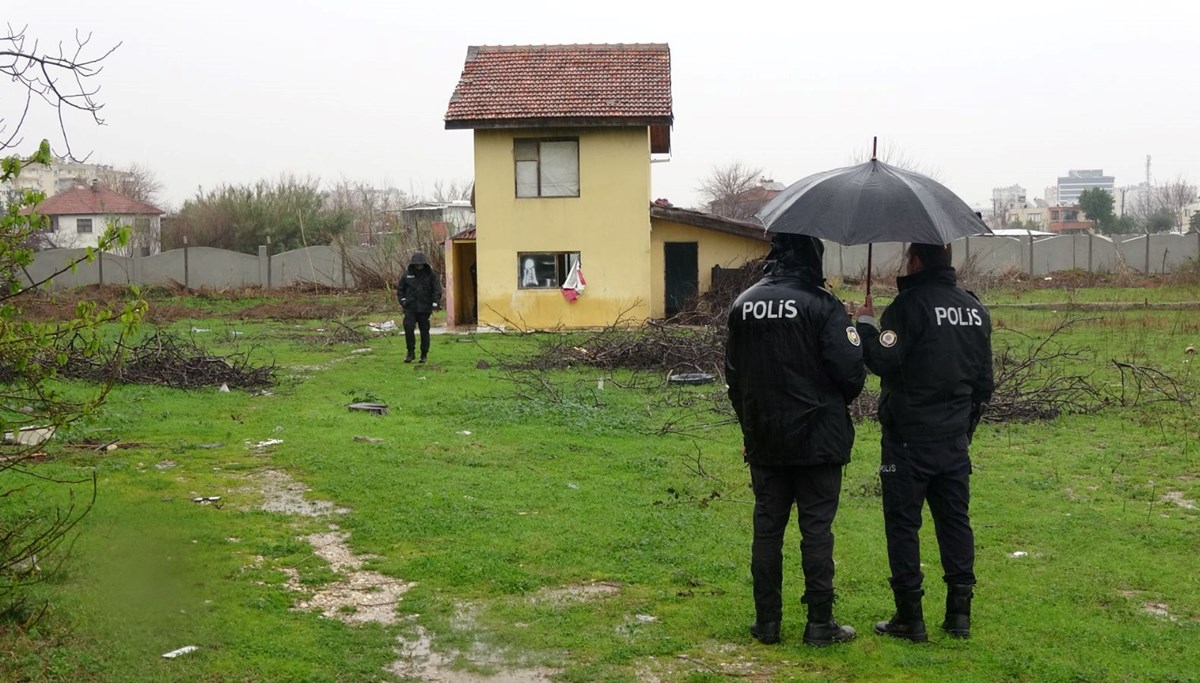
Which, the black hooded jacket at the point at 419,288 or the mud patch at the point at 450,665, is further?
the black hooded jacket at the point at 419,288

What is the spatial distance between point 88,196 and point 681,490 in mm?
72416

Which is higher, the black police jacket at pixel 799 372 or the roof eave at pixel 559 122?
the roof eave at pixel 559 122

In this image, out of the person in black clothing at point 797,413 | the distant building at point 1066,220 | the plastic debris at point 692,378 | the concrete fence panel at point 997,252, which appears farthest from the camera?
the distant building at point 1066,220

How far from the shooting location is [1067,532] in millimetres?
8227

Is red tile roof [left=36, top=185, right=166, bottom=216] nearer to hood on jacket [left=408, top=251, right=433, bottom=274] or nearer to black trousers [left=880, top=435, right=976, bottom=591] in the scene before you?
hood on jacket [left=408, top=251, right=433, bottom=274]

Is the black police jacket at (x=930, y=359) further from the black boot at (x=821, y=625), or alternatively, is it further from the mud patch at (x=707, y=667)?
the mud patch at (x=707, y=667)

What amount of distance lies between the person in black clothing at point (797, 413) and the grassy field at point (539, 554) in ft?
1.00

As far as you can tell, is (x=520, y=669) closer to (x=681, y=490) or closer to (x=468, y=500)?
(x=468, y=500)

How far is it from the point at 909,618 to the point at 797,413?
3.95ft

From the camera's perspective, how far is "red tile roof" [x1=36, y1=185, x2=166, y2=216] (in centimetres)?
7112

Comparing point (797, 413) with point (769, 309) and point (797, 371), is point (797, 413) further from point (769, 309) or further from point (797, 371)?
point (769, 309)

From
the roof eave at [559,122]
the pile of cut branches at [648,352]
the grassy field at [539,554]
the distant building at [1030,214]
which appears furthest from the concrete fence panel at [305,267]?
the distant building at [1030,214]

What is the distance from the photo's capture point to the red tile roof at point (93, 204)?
71.1 m

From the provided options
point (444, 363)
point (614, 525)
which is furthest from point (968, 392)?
point (444, 363)
